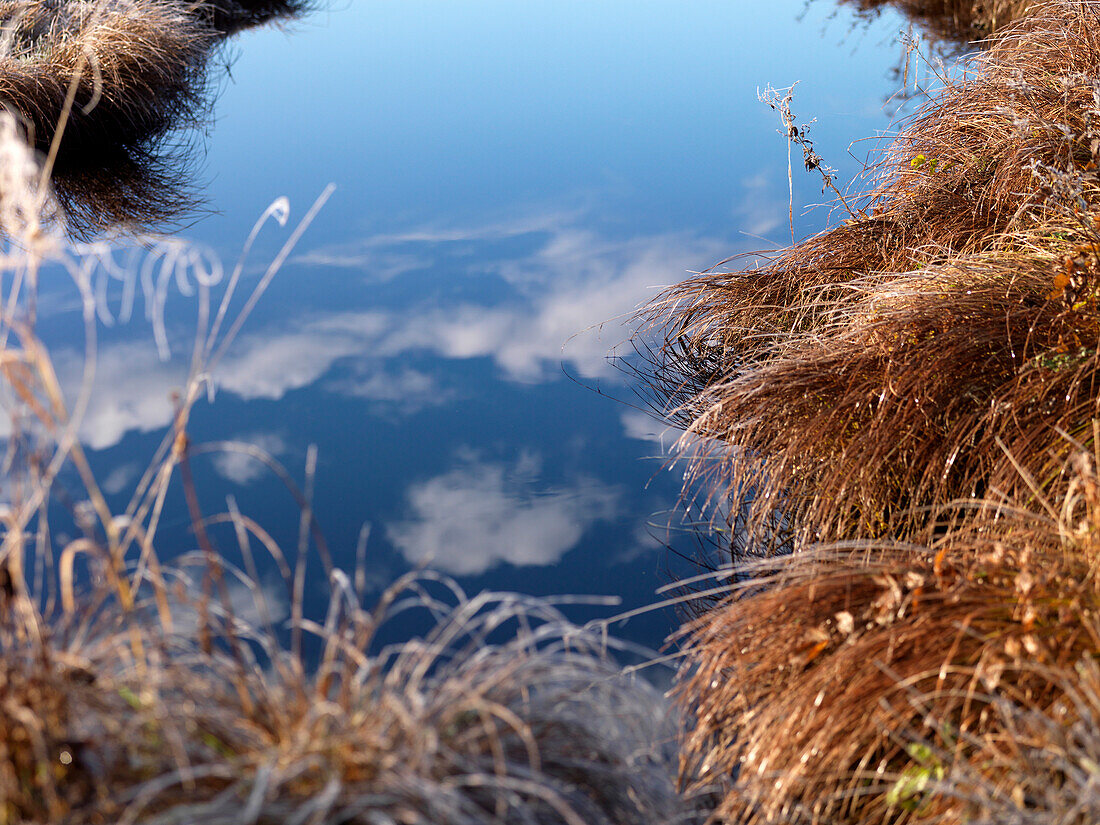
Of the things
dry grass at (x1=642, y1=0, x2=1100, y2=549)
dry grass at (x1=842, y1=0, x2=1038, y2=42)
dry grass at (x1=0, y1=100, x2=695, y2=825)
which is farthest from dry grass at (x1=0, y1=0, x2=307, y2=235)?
dry grass at (x1=842, y1=0, x2=1038, y2=42)

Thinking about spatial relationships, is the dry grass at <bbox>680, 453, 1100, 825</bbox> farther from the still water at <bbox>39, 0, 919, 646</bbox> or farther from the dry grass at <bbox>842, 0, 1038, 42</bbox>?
the dry grass at <bbox>842, 0, 1038, 42</bbox>

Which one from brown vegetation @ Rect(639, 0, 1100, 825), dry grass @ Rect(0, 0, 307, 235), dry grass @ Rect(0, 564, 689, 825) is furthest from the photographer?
dry grass @ Rect(0, 0, 307, 235)

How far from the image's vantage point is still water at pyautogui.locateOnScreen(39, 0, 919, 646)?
11.2 feet

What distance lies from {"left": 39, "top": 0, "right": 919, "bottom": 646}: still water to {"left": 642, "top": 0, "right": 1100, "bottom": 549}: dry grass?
54 centimetres

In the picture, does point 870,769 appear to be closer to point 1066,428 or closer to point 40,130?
point 1066,428

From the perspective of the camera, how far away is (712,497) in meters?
3.29

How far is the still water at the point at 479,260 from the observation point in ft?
11.2

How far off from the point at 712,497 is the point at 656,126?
4856mm

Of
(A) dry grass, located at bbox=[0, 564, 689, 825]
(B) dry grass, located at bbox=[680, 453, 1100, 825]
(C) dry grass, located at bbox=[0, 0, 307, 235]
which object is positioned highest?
(C) dry grass, located at bbox=[0, 0, 307, 235]

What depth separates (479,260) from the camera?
17.7 feet

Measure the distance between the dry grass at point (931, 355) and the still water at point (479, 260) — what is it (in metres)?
0.54

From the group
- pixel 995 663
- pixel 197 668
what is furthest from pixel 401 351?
pixel 995 663

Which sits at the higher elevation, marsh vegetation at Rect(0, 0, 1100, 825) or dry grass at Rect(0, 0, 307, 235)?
dry grass at Rect(0, 0, 307, 235)

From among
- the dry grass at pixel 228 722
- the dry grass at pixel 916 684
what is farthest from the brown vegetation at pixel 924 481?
the dry grass at pixel 228 722
